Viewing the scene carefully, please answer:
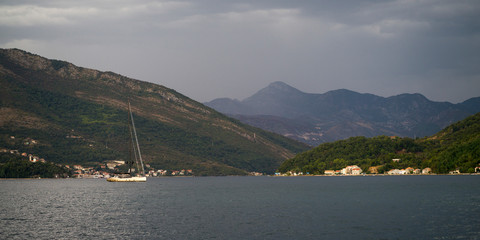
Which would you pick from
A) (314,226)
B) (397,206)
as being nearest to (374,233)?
(314,226)

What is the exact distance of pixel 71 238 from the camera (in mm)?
56562

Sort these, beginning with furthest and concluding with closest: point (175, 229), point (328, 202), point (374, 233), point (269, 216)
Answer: point (328, 202), point (269, 216), point (175, 229), point (374, 233)

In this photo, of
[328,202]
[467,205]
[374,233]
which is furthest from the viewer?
[328,202]

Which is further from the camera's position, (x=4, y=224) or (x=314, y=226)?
(x=4, y=224)

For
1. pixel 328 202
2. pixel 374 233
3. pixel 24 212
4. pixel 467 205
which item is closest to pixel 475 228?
pixel 374 233

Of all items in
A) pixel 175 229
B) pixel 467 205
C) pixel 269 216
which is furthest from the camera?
pixel 467 205

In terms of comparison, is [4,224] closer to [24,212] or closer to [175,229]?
[24,212]

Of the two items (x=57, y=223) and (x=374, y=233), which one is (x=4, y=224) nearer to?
(x=57, y=223)

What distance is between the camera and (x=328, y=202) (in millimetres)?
99062

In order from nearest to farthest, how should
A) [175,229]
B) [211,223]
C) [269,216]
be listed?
[175,229] → [211,223] → [269,216]

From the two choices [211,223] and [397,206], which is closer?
[211,223]

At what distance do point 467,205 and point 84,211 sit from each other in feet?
212

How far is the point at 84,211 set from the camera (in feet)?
283

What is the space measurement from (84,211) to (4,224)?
19471mm
